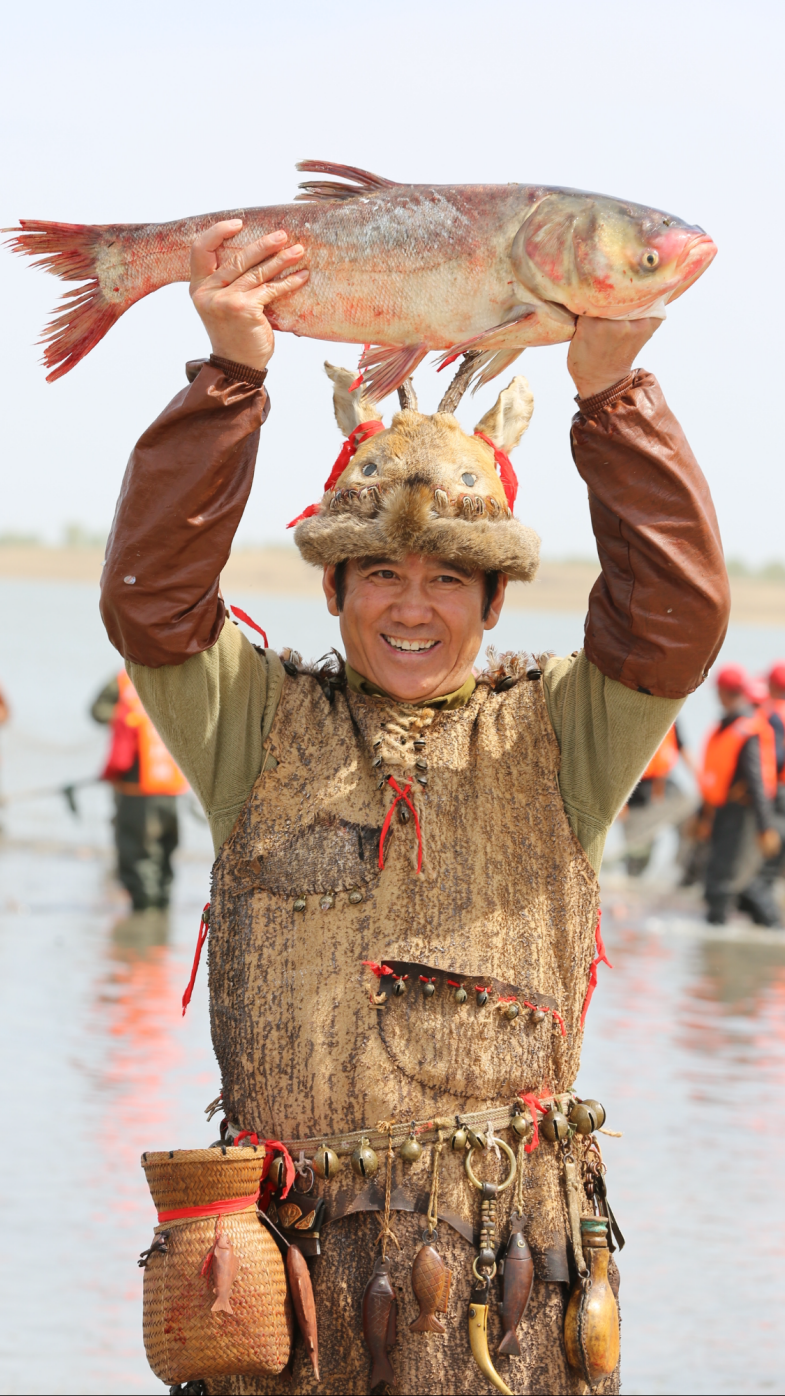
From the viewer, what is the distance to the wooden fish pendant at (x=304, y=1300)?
2881mm

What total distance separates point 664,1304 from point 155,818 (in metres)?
7.09

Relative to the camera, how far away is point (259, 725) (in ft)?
10.3

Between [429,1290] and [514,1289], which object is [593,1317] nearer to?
[514,1289]

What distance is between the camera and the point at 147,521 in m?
2.84

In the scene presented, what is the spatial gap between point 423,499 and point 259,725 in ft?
1.67

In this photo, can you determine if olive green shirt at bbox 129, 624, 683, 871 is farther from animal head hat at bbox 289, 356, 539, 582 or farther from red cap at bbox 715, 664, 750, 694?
red cap at bbox 715, 664, 750, 694

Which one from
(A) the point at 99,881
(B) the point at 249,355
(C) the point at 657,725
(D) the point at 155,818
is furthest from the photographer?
(A) the point at 99,881

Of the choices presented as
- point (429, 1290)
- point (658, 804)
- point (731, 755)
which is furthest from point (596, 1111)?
point (658, 804)

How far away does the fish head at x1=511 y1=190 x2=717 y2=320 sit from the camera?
261 cm

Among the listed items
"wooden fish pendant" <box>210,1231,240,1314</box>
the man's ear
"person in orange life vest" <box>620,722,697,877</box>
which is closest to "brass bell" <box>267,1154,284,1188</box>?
"wooden fish pendant" <box>210,1231,240,1314</box>

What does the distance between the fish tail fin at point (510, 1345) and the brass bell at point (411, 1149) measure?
33cm

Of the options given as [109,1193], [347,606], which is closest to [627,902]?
[109,1193]

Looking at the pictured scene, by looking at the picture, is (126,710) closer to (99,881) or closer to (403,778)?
(99,881)

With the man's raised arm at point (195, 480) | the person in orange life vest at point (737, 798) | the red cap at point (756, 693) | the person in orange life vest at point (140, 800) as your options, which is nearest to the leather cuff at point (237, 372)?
the man's raised arm at point (195, 480)
